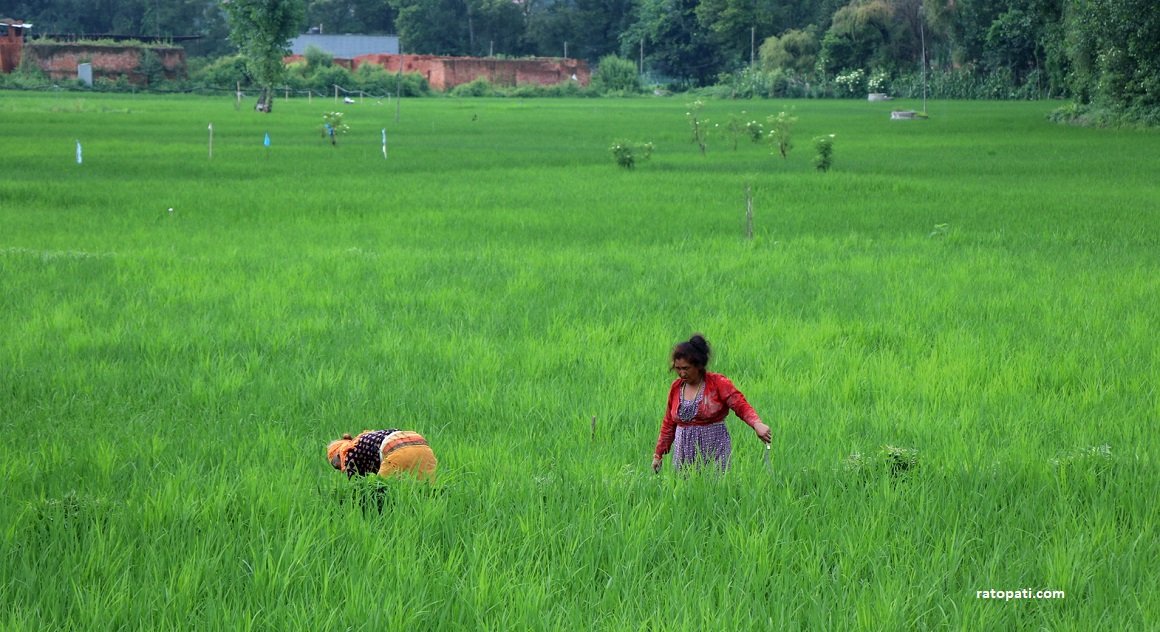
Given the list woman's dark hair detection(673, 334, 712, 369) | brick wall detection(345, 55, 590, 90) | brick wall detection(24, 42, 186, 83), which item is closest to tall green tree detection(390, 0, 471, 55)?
brick wall detection(345, 55, 590, 90)

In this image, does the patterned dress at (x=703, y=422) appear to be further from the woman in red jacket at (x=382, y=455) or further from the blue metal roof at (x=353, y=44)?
the blue metal roof at (x=353, y=44)

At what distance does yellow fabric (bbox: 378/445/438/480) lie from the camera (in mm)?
4359

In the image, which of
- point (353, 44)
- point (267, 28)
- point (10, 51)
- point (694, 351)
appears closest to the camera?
point (694, 351)

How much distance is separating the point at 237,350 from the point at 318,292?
2.08m

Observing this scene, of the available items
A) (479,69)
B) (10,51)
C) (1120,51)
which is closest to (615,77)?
(479,69)

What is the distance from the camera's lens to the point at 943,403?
6.16m

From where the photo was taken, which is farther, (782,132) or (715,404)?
(782,132)

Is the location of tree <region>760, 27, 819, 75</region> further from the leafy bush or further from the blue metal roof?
the blue metal roof

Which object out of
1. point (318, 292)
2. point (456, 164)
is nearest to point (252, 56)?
point (456, 164)

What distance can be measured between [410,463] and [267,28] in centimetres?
4832

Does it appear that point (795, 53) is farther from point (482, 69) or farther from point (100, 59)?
point (100, 59)

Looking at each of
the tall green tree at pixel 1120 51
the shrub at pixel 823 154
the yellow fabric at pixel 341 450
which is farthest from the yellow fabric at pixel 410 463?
the tall green tree at pixel 1120 51

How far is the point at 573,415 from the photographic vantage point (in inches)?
229

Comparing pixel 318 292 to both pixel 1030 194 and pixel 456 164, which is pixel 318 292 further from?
pixel 456 164
